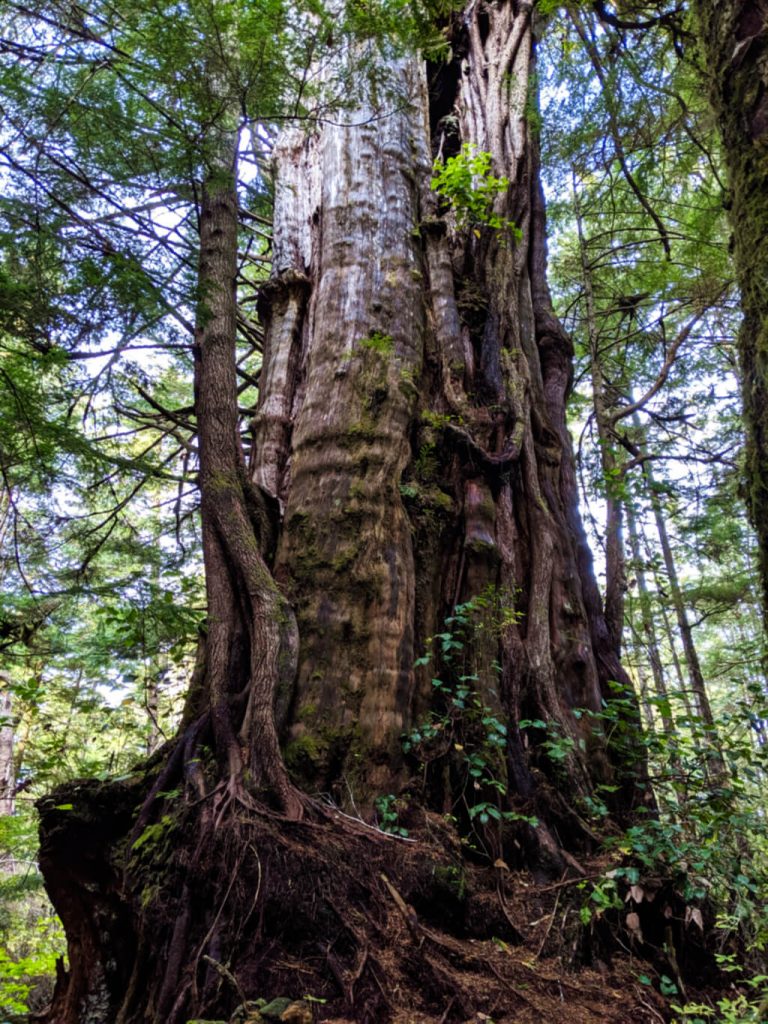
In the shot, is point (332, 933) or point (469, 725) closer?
point (332, 933)

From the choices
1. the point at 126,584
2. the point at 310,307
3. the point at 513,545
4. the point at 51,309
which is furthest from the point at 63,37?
the point at 513,545

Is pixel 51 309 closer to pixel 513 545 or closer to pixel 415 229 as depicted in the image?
pixel 415 229

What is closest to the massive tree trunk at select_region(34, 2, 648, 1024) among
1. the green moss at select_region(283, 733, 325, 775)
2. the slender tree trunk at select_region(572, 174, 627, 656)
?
the green moss at select_region(283, 733, 325, 775)

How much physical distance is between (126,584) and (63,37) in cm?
322

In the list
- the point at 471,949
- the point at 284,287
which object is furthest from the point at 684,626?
the point at 471,949

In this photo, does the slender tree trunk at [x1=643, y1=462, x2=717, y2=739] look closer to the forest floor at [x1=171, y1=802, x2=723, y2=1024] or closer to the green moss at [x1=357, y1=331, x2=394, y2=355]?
the green moss at [x1=357, y1=331, x2=394, y2=355]

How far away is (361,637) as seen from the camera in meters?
3.39

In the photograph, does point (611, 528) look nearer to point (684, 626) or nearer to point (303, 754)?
point (303, 754)

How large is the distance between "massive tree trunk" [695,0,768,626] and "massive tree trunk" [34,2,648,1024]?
6.77ft

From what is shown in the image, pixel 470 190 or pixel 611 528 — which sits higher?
pixel 470 190

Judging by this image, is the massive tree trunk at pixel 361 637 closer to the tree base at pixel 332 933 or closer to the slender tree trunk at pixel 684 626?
the tree base at pixel 332 933

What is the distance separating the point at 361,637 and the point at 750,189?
2.62 metres

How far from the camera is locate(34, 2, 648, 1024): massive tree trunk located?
243 centimetres

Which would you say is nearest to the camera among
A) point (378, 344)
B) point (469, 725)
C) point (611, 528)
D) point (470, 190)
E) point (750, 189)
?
point (750, 189)
